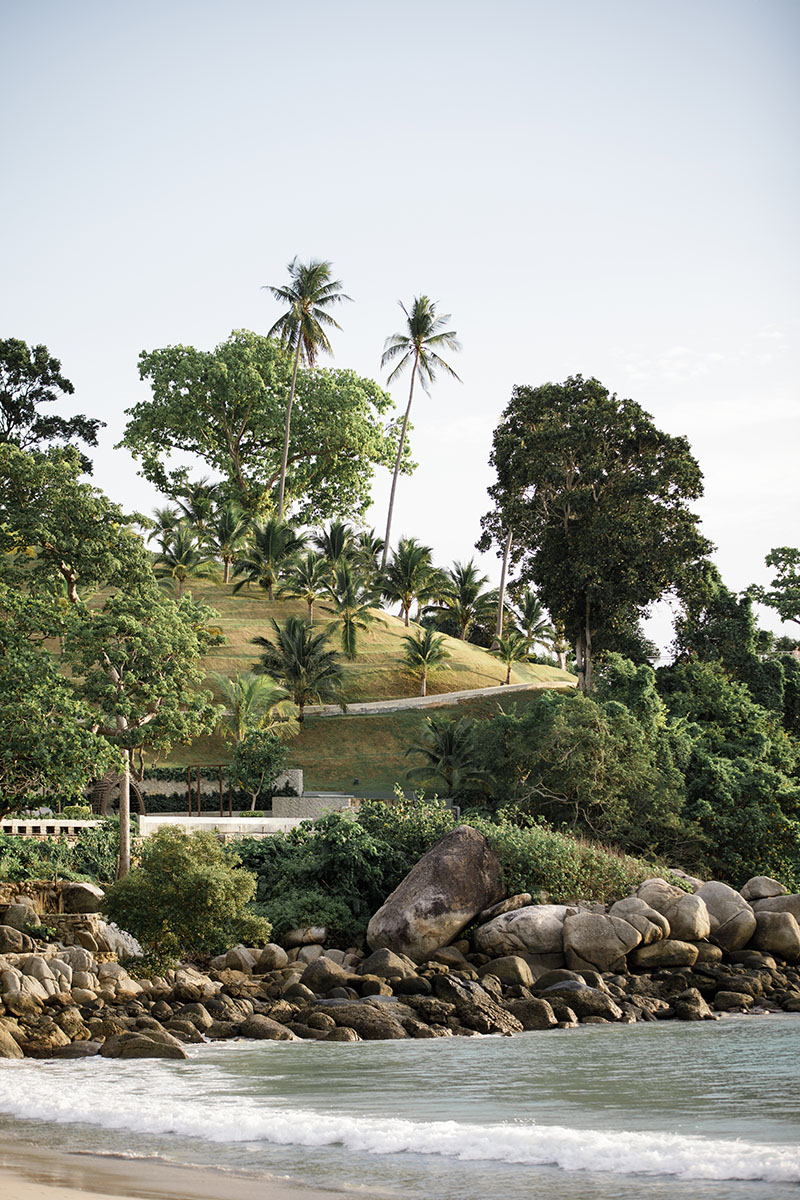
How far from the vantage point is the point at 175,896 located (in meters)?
17.9

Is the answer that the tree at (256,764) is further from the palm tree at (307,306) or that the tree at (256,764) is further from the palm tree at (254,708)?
the palm tree at (307,306)

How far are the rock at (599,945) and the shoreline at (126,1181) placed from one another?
12598mm

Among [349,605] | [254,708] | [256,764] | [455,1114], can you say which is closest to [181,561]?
[349,605]

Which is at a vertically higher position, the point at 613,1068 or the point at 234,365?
the point at 234,365

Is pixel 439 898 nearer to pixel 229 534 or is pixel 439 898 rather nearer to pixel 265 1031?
pixel 265 1031

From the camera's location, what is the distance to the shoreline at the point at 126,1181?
675cm

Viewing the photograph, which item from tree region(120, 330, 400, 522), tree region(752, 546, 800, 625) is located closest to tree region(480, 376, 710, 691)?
tree region(752, 546, 800, 625)

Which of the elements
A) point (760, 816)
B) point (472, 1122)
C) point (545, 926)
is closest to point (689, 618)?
point (760, 816)

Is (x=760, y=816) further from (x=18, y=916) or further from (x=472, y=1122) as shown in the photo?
(x=472, y=1122)

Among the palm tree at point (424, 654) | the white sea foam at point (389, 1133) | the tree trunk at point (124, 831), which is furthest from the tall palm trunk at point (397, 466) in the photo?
the white sea foam at point (389, 1133)

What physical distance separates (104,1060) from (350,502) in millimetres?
57099

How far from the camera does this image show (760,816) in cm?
2727

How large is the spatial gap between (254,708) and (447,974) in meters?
22.7

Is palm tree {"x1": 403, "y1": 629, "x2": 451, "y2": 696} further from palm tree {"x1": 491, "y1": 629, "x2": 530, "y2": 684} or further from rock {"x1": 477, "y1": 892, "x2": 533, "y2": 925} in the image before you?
rock {"x1": 477, "y1": 892, "x2": 533, "y2": 925}
